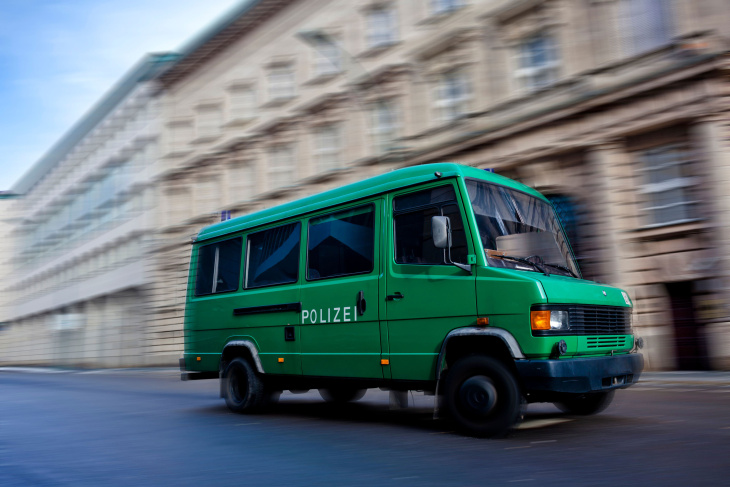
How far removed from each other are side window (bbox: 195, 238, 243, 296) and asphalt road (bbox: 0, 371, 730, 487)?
1716 mm

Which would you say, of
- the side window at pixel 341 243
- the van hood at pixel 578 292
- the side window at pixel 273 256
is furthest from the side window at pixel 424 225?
the side window at pixel 273 256

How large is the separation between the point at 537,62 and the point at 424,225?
14.0 meters

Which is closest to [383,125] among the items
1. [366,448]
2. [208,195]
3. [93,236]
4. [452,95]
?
[452,95]

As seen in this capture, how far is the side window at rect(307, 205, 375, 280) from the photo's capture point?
7489 mm

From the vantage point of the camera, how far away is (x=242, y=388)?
9141 millimetres

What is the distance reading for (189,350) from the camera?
10148 millimetres

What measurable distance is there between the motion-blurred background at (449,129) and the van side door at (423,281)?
10.2m

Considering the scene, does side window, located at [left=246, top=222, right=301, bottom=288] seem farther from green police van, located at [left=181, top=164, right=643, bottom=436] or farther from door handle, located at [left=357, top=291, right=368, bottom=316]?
door handle, located at [left=357, top=291, right=368, bottom=316]

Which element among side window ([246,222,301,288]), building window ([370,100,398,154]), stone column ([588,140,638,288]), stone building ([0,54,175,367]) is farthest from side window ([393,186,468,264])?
stone building ([0,54,175,367])

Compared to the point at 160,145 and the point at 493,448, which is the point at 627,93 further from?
the point at 160,145

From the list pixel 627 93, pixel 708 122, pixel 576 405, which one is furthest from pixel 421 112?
pixel 576 405

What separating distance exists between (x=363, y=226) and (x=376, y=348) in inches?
51.7

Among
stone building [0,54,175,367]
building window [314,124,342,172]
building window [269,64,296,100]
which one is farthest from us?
stone building [0,54,175,367]

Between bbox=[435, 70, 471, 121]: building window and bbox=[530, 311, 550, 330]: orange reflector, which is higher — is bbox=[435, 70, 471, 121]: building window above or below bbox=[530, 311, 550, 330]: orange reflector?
above
